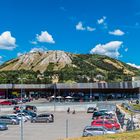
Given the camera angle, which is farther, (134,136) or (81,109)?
(81,109)

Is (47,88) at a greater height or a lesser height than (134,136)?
greater

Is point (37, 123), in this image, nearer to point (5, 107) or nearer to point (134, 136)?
point (5, 107)

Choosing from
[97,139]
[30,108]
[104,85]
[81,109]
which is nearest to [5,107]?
[30,108]

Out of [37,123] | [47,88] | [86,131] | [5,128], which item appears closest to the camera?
[86,131]

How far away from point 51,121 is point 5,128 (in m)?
15.7

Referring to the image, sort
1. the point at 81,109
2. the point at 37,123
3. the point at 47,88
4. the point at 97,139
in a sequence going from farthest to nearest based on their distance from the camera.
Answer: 1. the point at 47,88
2. the point at 81,109
3. the point at 37,123
4. the point at 97,139

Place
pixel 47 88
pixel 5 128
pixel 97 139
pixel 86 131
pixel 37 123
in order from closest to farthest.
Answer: pixel 97 139 → pixel 86 131 → pixel 5 128 → pixel 37 123 → pixel 47 88

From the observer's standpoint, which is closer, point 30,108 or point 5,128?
point 5,128

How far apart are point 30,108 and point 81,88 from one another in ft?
192

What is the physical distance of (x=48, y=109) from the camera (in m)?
102

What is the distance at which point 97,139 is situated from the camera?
24.4 m

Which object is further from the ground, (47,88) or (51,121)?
(47,88)

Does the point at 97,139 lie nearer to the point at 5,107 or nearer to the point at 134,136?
the point at 134,136

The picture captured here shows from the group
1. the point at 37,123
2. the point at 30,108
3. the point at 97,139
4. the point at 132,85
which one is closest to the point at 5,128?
the point at 37,123
